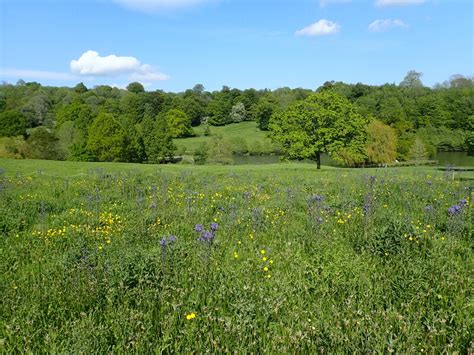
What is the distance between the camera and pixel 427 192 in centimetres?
1273

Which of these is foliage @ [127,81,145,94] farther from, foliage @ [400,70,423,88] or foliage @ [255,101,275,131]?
foliage @ [400,70,423,88]

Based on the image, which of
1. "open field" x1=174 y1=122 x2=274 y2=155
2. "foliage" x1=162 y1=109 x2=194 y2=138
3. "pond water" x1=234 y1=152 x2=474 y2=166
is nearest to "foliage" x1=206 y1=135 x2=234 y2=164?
"pond water" x1=234 y1=152 x2=474 y2=166

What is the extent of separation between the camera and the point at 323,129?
138 ft

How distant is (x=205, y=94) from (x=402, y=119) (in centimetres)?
9686

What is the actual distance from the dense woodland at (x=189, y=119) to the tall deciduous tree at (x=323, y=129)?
442 mm

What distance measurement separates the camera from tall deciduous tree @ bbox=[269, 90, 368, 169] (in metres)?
42.2

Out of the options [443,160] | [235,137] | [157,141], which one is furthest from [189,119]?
[443,160]

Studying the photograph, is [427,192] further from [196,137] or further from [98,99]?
[98,99]

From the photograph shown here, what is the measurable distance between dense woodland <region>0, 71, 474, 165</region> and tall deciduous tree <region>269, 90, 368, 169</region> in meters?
0.44

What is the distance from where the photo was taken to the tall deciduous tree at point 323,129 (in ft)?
139

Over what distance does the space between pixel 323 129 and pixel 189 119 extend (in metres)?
84.5

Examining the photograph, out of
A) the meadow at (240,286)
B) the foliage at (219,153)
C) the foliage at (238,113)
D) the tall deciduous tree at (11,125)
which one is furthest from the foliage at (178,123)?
the meadow at (240,286)

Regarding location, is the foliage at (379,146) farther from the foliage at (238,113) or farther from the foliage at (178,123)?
the foliage at (238,113)

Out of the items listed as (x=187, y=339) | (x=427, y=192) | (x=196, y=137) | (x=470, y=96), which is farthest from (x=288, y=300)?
(x=470, y=96)
